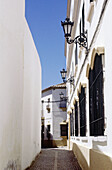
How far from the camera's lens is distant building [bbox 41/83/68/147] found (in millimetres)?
36844

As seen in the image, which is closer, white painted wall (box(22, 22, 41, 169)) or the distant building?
white painted wall (box(22, 22, 41, 169))

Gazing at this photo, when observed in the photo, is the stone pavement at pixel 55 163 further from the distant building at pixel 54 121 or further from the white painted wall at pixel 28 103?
the distant building at pixel 54 121

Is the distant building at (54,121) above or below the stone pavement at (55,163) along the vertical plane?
above

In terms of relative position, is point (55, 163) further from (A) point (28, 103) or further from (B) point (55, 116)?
(B) point (55, 116)

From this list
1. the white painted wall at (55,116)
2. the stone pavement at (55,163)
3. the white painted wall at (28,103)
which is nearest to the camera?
the white painted wall at (28,103)

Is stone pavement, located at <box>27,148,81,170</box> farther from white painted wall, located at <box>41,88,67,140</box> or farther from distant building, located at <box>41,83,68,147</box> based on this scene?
white painted wall, located at <box>41,88,67,140</box>

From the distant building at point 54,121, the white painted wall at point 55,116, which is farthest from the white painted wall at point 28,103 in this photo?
the white painted wall at point 55,116

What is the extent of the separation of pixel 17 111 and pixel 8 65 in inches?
67.1

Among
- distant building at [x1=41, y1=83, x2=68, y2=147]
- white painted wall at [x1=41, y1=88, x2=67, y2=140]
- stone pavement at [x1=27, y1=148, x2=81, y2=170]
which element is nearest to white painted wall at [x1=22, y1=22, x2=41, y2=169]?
stone pavement at [x1=27, y1=148, x2=81, y2=170]

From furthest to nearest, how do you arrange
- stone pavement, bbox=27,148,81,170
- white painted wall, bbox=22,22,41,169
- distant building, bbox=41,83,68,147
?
distant building, bbox=41,83,68,147
stone pavement, bbox=27,148,81,170
white painted wall, bbox=22,22,41,169

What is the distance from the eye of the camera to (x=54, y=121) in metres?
37.4

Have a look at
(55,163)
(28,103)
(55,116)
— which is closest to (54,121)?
(55,116)

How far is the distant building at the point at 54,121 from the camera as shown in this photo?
36844mm

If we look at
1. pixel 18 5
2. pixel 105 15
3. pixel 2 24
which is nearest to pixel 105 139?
pixel 105 15
